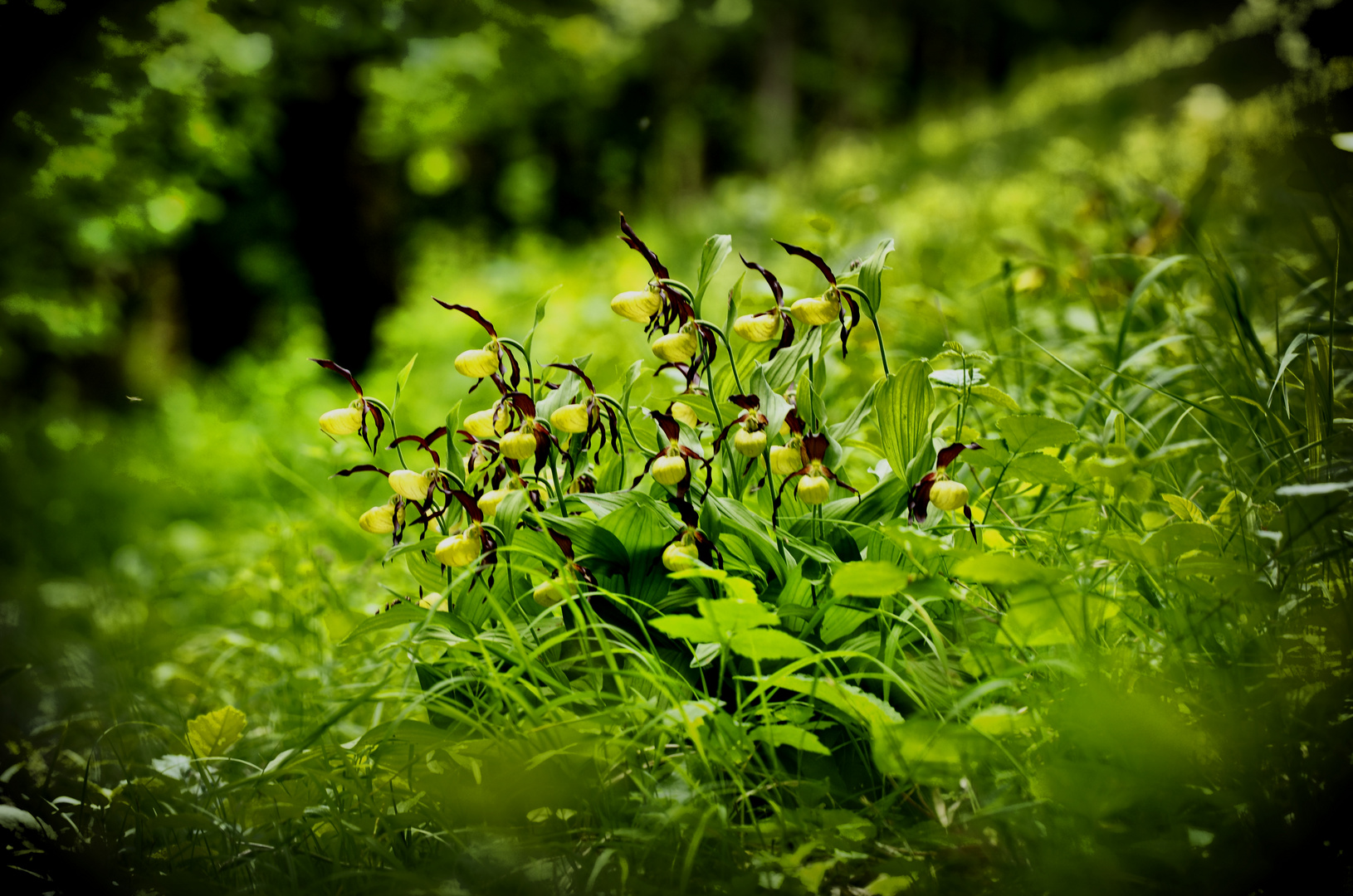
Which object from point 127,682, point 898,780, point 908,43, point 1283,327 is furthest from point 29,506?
point 908,43

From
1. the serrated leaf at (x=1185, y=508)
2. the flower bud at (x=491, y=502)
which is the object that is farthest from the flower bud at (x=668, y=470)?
the serrated leaf at (x=1185, y=508)

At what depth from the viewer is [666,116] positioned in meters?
11.7

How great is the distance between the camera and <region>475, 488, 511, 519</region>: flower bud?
1075 millimetres

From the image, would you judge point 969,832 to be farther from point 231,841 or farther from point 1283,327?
point 1283,327

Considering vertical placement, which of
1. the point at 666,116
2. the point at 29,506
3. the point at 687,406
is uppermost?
the point at 666,116

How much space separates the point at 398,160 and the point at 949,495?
847 centimetres

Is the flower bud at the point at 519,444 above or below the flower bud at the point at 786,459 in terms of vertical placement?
above

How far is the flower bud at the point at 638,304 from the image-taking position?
1.04 m

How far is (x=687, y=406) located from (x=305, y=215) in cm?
823

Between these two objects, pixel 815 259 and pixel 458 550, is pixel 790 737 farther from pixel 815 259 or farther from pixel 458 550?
pixel 815 259

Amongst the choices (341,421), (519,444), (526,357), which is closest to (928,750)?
(519,444)

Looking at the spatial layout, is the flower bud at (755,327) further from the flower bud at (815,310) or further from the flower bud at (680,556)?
the flower bud at (680,556)

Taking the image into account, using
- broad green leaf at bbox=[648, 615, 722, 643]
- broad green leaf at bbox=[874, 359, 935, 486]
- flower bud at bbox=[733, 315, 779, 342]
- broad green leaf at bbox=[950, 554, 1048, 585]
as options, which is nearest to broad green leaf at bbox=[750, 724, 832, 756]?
broad green leaf at bbox=[648, 615, 722, 643]

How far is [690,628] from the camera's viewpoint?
37.9 inches
